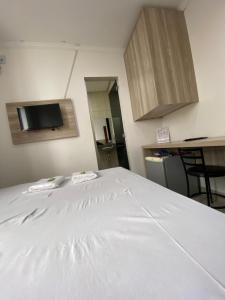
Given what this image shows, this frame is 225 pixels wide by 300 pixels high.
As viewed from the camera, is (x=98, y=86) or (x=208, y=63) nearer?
(x=208, y=63)

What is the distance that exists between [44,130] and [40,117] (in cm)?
20

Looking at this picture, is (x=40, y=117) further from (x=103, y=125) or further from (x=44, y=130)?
(x=103, y=125)

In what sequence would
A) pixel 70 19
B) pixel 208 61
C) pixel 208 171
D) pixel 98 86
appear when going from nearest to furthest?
pixel 208 171
pixel 208 61
pixel 70 19
pixel 98 86

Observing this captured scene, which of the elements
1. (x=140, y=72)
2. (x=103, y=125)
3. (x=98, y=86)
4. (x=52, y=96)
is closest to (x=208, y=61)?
(x=140, y=72)

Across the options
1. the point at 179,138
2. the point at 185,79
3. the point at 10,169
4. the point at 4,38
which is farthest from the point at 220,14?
the point at 10,169

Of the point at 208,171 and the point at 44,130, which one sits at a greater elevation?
the point at 44,130

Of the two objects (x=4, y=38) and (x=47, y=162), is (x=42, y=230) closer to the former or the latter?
(x=47, y=162)

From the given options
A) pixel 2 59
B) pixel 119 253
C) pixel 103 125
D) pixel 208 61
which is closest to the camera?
pixel 119 253

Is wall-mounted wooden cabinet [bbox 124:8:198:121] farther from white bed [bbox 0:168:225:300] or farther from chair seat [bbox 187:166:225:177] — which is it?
white bed [bbox 0:168:225:300]

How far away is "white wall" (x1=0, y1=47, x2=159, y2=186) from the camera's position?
8.85 ft

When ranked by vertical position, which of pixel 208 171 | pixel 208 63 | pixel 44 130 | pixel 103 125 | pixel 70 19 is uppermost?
pixel 70 19

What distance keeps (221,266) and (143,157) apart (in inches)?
112

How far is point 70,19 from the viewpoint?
2.36 meters

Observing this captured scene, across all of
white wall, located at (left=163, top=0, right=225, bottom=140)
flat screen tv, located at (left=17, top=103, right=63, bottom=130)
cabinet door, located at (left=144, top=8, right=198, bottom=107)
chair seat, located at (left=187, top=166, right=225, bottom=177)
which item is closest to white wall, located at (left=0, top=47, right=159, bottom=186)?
flat screen tv, located at (left=17, top=103, right=63, bottom=130)
